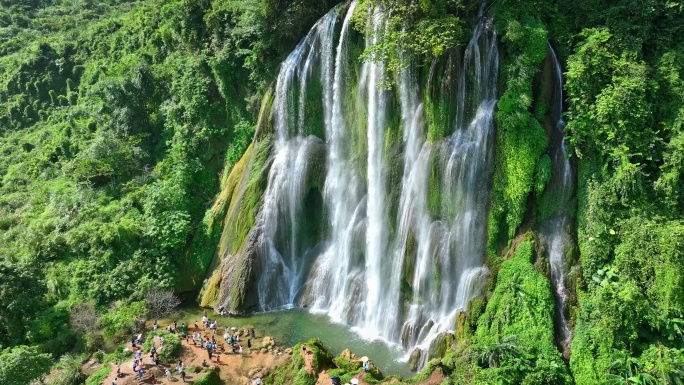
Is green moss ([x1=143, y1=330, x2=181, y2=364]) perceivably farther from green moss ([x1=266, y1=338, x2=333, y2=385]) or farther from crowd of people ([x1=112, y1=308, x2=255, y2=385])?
green moss ([x1=266, y1=338, x2=333, y2=385])

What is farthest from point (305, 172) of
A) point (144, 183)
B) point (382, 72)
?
point (144, 183)

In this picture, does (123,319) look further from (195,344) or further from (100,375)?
(195,344)

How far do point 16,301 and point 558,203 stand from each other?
2361cm

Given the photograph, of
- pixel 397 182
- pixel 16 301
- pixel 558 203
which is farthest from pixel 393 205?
pixel 16 301

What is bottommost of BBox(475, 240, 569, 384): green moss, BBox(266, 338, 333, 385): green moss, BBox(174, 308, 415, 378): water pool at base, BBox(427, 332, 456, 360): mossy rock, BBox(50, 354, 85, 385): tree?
BBox(50, 354, 85, 385): tree

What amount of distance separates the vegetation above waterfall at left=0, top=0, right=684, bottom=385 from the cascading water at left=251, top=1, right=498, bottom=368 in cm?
36

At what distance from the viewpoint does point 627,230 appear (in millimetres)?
14758

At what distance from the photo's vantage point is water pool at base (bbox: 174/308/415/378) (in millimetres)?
18155

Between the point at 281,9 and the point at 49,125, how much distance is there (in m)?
28.3

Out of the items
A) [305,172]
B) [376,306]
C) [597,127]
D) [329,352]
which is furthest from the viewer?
[305,172]

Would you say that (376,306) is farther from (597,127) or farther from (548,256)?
(597,127)

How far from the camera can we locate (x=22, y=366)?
1730 cm

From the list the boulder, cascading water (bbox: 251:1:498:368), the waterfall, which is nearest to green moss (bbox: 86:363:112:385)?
the boulder

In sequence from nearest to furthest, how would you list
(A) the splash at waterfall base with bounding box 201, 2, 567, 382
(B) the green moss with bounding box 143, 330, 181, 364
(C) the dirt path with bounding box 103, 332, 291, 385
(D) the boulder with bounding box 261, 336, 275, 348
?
(A) the splash at waterfall base with bounding box 201, 2, 567, 382 → (C) the dirt path with bounding box 103, 332, 291, 385 → (B) the green moss with bounding box 143, 330, 181, 364 → (D) the boulder with bounding box 261, 336, 275, 348
